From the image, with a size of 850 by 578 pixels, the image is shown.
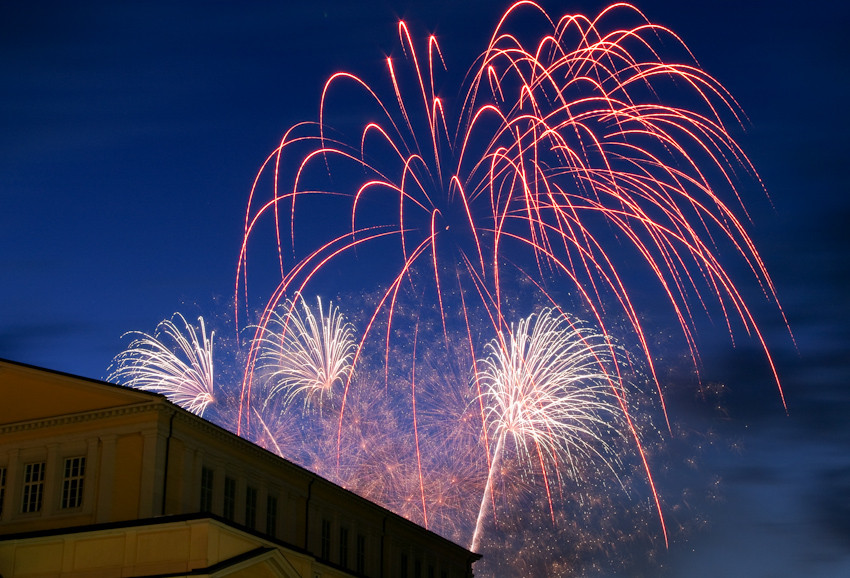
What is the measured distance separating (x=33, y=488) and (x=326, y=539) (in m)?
16.5

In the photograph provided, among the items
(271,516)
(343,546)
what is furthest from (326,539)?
(271,516)

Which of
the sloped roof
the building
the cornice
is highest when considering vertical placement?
the sloped roof

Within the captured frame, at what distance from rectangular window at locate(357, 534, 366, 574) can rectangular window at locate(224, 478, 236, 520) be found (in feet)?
44.5

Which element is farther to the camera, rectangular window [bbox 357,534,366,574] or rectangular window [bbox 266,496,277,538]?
rectangular window [bbox 357,534,366,574]

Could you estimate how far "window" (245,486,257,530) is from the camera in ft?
150

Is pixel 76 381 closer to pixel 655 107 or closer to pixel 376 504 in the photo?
pixel 376 504

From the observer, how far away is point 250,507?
4603 centimetres

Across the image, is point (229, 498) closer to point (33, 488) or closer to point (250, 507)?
point (250, 507)

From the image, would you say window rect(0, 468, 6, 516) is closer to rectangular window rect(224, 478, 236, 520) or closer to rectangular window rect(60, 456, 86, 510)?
rectangular window rect(60, 456, 86, 510)

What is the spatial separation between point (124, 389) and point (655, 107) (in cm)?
2464

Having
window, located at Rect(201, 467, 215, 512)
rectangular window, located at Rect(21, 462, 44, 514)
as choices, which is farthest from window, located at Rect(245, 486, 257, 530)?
rectangular window, located at Rect(21, 462, 44, 514)

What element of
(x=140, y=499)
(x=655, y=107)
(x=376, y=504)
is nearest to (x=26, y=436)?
(x=140, y=499)

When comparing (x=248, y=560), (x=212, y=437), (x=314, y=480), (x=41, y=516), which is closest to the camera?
(x=248, y=560)

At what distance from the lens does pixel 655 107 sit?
147 feet
